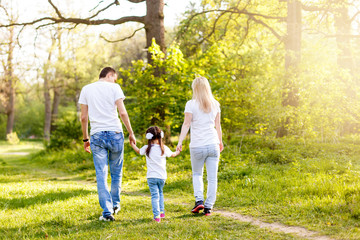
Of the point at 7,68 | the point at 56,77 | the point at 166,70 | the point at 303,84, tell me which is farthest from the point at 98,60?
the point at 303,84

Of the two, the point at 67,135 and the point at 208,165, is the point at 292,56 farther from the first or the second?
the point at 67,135

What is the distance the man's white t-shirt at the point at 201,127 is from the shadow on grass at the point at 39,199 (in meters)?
3.10

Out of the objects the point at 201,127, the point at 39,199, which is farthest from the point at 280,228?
the point at 39,199

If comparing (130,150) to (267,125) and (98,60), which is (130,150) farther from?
(98,60)

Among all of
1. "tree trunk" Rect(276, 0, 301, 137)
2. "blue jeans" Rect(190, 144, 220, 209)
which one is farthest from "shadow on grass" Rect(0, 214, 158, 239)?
"tree trunk" Rect(276, 0, 301, 137)

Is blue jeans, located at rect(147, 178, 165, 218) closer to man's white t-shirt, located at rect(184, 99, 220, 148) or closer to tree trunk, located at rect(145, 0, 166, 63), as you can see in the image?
man's white t-shirt, located at rect(184, 99, 220, 148)

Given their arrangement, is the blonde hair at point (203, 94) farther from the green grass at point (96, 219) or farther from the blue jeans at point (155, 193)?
the green grass at point (96, 219)

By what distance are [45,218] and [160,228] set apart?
1873 mm

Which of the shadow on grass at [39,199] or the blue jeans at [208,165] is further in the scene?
the shadow on grass at [39,199]

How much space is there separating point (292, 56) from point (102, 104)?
938 cm

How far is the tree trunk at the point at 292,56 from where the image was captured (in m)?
12.1

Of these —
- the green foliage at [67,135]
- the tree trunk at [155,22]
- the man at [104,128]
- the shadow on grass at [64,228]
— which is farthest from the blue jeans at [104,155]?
the green foliage at [67,135]

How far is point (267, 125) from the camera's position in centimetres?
1230

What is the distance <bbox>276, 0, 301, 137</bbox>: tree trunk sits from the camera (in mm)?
12055
